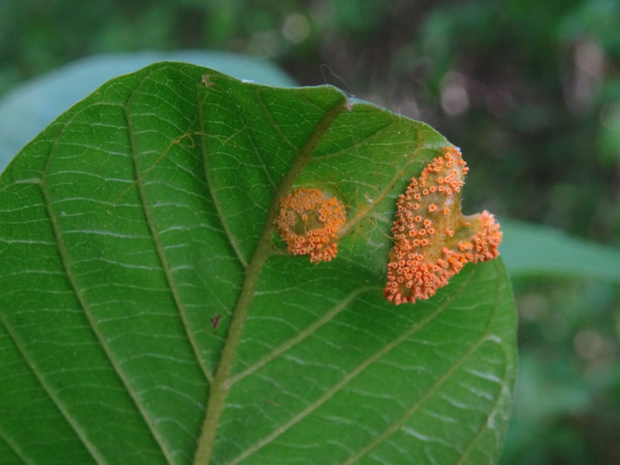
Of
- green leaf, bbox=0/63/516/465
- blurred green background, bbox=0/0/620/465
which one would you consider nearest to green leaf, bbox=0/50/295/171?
green leaf, bbox=0/63/516/465

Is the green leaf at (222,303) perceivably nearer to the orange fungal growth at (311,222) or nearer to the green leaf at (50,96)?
the orange fungal growth at (311,222)

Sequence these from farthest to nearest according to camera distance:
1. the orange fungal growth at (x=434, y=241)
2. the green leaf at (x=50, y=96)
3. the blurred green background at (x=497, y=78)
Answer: the blurred green background at (x=497, y=78) < the green leaf at (x=50, y=96) < the orange fungal growth at (x=434, y=241)

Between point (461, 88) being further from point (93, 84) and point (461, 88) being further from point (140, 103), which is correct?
point (140, 103)

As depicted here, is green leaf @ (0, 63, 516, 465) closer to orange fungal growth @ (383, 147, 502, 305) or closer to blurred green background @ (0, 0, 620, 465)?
orange fungal growth @ (383, 147, 502, 305)

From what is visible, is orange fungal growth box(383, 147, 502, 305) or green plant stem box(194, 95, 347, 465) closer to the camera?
green plant stem box(194, 95, 347, 465)

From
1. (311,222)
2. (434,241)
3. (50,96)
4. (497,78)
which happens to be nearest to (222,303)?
(311,222)

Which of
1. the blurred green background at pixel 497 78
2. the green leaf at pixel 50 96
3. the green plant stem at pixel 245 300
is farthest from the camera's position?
the blurred green background at pixel 497 78

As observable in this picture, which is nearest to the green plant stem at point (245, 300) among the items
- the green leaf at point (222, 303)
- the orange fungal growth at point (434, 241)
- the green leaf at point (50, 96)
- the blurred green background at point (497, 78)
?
the green leaf at point (222, 303)

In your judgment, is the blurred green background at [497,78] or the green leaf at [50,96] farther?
the blurred green background at [497,78]

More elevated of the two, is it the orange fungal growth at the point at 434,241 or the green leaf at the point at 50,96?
the green leaf at the point at 50,96
